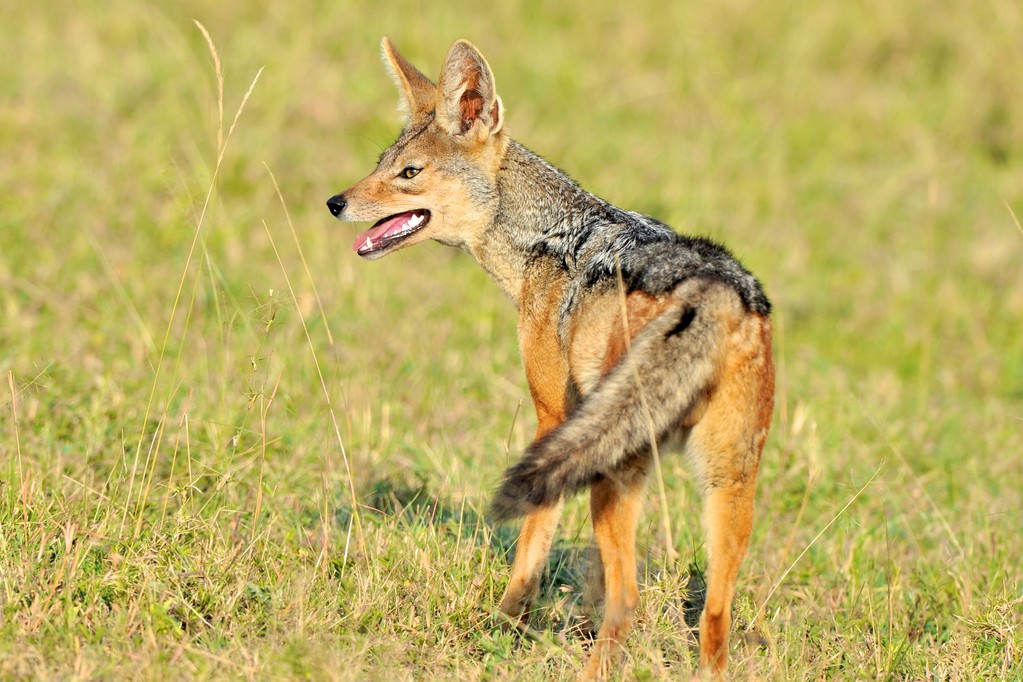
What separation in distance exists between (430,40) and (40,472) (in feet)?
22.3

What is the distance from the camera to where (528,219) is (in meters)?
4.89

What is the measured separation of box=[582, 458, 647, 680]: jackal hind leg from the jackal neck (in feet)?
3.25

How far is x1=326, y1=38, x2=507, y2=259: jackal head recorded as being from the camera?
4.95 m

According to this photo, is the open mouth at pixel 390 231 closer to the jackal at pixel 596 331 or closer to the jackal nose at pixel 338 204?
the jackal at pixel 596 331

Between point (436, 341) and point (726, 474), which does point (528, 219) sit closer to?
point (726, 474)

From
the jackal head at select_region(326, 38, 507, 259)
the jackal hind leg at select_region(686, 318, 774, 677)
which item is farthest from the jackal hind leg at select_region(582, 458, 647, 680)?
the jackal head at select_region(326, 38, 507, 259)

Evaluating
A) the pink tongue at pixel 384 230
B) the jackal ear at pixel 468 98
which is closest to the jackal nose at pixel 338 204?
the pink tongue at pixel 384 230

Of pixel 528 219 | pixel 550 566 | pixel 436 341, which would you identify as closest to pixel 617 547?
pixel 550 566

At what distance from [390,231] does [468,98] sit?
620mm

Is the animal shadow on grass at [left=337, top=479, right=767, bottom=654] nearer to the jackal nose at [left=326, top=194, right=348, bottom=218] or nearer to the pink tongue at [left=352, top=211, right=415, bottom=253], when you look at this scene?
the pink tongue at [left=352, top=211, right=415, bottom=253]

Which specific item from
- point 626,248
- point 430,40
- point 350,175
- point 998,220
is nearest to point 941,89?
point 998,220

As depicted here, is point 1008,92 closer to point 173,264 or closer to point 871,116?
point 871,116

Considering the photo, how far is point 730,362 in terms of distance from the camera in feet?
12.9

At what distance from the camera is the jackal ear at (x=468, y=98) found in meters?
4.95
